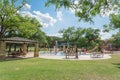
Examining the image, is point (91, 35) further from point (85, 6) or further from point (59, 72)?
point (85, 6)

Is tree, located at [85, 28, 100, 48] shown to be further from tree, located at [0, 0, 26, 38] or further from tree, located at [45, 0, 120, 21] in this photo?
tree, located at [45, 0, 120, 21]

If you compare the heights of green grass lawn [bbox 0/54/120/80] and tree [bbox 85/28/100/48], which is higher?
tree [bbox 85/28/100/48]

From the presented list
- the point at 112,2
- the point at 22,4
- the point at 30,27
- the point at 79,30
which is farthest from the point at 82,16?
the point at 79,30

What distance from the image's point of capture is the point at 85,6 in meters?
6.59

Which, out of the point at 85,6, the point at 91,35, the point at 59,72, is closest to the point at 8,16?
the point at 59,72

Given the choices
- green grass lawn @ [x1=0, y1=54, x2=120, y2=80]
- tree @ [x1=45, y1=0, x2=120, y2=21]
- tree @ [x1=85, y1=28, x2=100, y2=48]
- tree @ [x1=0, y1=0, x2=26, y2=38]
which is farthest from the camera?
tree @ [x1=85, y1=28, x2=100, y2=48]

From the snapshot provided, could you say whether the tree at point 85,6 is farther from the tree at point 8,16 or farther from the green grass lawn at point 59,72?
the tree at point 8,16

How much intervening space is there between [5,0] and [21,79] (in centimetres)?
2247

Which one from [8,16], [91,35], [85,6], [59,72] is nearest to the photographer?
[85,6]

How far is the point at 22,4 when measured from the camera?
107 feet

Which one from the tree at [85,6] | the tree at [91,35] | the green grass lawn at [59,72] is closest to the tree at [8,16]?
the green grass lawn at [59,72]

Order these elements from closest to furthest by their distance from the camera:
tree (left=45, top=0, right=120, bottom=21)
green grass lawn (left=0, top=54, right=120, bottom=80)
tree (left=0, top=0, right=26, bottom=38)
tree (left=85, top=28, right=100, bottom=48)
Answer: tree (left=45, top=0, right=120, bottom=21)
green grass lawn (left=0, top=54, right=120, bottom=80)
tree (left=0, top=0, right=26, bottom=38)
tree (left=85, top=28, right=100, bottom=48)

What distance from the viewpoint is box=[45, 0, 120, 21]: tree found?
6246 millimetres

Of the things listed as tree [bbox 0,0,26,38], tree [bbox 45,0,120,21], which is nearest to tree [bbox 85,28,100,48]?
tree [bbox 0,0,26,38]
